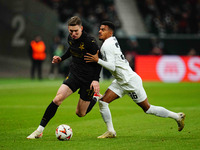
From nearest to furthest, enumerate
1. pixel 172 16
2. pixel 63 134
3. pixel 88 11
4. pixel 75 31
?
pixel 63 134 → pixel 75 31 → pixel 172 16 → pixel 88 11

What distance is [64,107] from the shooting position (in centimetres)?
1387

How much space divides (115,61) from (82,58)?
0.60 metres

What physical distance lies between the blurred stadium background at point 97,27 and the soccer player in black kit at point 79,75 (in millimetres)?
17071

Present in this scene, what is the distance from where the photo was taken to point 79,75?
8.41m

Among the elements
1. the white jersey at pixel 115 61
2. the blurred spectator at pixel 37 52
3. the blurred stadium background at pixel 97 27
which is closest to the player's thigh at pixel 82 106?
the white jersey at pixel 115 61

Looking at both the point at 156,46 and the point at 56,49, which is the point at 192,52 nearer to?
the point at 156,46

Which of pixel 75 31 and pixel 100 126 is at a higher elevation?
pixel 75 31

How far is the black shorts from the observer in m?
8.33

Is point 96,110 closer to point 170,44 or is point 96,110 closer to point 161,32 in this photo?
point 170,44

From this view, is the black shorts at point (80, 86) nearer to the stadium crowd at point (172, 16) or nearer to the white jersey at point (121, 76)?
the white jersey at point (121, 76)

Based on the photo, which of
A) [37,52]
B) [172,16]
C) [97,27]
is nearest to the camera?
[37,52]

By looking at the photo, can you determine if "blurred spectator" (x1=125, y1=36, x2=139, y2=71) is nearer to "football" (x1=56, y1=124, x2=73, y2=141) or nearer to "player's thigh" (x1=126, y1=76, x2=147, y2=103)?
"player's thigh" (x1=126, y1=76, x2=147, y2=103)

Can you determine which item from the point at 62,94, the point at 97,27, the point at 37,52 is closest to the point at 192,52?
the point at 97,27

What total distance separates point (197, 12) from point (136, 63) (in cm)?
591
